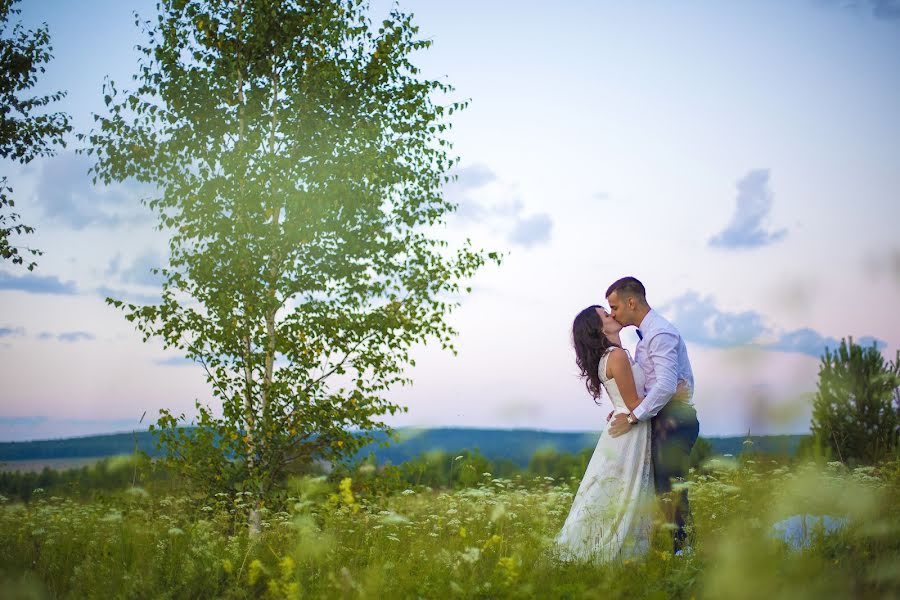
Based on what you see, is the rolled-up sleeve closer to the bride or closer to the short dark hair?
the bride

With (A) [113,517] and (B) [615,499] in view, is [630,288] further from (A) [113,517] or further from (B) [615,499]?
(A) [113,517]

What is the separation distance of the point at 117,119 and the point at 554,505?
8.64 metres

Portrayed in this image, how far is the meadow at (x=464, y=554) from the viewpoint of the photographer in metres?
4.41

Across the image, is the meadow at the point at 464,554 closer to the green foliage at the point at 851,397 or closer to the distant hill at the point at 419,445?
the distant hill at the point at 419,445

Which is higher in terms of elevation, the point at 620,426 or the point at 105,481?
the point at 620,426

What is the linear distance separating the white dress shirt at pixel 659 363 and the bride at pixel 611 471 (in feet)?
0.40

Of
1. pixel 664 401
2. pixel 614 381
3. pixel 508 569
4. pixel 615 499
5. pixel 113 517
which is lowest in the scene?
pixel 508 569

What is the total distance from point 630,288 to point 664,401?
1.16 meters

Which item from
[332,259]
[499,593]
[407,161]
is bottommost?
[499,593]

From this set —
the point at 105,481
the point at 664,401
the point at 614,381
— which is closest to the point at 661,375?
the point at 664,401

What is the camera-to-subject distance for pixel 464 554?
5254mm

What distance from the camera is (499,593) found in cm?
489

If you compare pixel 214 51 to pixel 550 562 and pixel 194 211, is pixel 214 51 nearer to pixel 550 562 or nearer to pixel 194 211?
pixel 194 211

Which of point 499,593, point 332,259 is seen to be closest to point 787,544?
point 499,593
